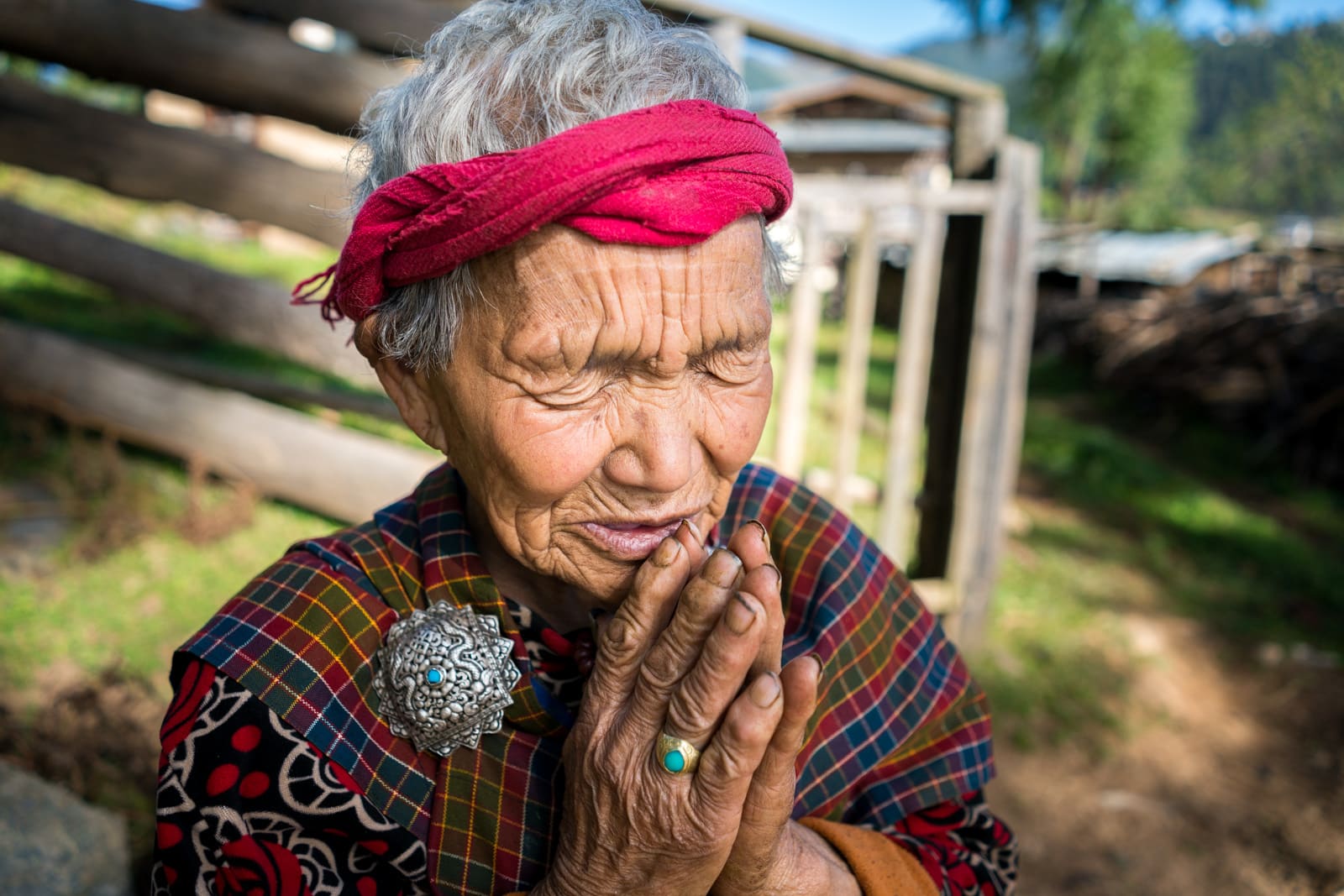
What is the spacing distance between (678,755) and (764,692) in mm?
138

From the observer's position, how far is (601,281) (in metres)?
1.20

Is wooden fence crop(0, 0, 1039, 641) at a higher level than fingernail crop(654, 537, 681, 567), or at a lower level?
higher

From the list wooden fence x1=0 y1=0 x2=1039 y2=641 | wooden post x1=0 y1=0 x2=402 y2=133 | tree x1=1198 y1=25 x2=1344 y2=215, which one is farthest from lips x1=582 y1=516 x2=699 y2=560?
tree x1=1198 y1=25 x2=1344 y2=215

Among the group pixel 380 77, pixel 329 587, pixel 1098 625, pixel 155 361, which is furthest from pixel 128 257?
pixel 1098 625

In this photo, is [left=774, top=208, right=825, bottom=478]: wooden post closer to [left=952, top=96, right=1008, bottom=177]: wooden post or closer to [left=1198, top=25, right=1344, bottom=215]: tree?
[left=952, top=96, right=1008, bottom=177]: wooden post

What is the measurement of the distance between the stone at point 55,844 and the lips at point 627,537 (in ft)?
5.54

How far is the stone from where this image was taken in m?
2.13

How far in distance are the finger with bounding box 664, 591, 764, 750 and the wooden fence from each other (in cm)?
293

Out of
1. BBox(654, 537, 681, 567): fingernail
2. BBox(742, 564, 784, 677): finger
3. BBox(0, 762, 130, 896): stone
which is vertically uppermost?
BBox(654, 537, 681, 567): fingernail

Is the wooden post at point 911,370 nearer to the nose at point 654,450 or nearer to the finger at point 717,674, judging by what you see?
the nose at point 654,450

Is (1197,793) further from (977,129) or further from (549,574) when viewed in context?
(549,574)

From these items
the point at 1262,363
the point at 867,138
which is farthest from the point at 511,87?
the point at 867,138

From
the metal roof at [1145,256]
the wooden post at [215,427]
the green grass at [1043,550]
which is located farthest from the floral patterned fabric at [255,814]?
the metal roof at [1145,256]

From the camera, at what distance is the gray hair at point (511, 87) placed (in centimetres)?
120
